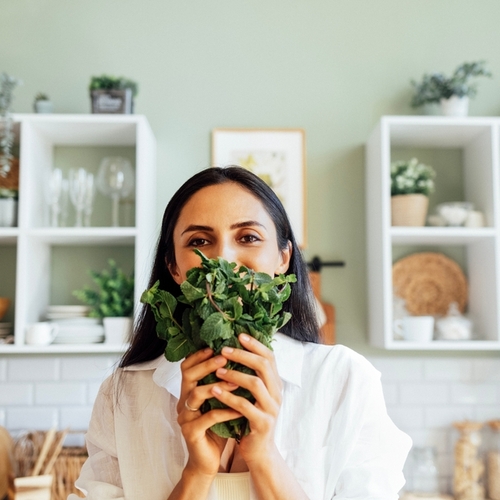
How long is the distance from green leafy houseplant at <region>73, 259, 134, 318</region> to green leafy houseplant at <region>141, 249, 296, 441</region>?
1406mm

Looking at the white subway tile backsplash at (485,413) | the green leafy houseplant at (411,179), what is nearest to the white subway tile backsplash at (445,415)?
the white subway tile backsplash at (485,413)

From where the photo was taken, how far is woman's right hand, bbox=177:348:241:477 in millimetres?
982

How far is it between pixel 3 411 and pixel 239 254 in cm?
176

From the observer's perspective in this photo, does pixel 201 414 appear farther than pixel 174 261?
No

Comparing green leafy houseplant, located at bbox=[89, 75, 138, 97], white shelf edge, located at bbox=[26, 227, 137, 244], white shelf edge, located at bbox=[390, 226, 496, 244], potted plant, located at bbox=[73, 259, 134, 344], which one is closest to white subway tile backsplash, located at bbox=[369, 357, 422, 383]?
white shelf edge, located at bbox=[390, 226, 496, 244]

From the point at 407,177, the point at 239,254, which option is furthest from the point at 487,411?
the point at 239,254

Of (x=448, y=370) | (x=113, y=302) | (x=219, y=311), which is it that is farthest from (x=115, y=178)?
(x=219, y=311)

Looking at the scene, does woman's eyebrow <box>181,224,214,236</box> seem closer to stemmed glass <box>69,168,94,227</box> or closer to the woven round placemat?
stemmed glass <box>69,168,94,227</box>

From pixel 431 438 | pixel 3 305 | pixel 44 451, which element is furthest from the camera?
pixel 431 438

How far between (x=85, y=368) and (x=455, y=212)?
157 cm

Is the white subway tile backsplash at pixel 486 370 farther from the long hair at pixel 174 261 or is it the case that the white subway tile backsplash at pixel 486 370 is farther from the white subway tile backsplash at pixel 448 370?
the long hair at pixel 174 261

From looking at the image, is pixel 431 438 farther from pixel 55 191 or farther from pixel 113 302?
pixel 55 191

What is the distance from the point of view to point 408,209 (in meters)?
2.47

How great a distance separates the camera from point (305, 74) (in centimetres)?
272
